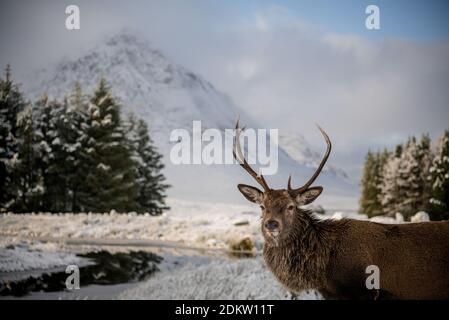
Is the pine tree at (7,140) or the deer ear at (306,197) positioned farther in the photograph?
the pine tree at (7,140)

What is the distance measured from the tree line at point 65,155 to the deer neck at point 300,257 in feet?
89.6

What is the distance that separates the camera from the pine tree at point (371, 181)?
133ft

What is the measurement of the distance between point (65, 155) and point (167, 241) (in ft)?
37.5

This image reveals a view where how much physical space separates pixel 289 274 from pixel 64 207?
29117mm

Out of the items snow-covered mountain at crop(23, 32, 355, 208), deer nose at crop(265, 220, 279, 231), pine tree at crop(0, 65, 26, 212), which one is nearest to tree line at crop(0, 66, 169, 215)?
pine tree at crop(0, 65, 26, 212)

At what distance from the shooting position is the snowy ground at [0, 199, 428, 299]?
11.8m

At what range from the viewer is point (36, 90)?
494ft

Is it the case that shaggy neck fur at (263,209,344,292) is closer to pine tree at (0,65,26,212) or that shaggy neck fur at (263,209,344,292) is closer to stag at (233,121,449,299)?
stag at (233,121,449,299)

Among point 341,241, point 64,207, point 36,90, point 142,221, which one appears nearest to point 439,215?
point 142,221

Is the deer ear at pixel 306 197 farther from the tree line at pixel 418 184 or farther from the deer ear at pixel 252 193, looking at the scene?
the tree line at pixel 418 184

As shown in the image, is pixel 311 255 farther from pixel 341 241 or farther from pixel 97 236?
pixel 97 236

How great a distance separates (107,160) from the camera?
→ 1243 inches

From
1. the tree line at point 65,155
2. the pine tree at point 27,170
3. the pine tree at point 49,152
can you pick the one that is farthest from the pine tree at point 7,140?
the pine tree at point 49,152

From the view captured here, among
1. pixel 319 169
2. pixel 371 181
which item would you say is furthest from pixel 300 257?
pixel 371 181
